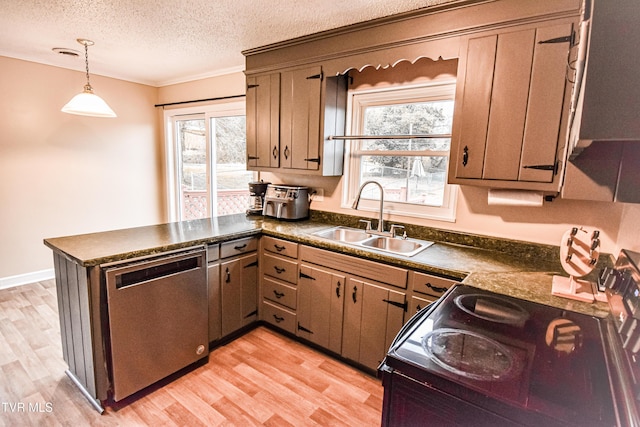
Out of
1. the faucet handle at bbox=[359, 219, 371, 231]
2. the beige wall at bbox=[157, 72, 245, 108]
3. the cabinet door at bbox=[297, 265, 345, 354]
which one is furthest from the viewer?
the beige wall at bbox=[157, 72, 245, 108]

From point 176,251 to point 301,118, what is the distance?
1439mm

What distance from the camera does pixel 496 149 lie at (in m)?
1.86

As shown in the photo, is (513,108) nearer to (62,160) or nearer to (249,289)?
(249,289)

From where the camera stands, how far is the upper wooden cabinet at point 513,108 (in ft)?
5.49

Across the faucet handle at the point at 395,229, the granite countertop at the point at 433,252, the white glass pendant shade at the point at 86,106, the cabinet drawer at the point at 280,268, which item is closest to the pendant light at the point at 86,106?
the white glass pendant shade at the point at 86,106

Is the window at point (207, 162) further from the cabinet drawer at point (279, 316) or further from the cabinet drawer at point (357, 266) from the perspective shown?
the cabinet drawer at point (357, 266)

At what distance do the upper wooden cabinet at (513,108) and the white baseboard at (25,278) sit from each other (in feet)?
14.4

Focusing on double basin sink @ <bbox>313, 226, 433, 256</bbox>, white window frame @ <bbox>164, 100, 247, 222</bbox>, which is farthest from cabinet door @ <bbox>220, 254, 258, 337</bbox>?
white window frame @ <bbox>164, 100, 247, 222</bbox>

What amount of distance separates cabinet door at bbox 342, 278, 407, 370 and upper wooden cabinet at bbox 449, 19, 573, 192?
0.85 metres

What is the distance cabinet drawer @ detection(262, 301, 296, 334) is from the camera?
2602 mm

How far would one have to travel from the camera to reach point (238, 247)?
252 centimetres

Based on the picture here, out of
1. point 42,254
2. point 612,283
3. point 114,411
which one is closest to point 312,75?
point 612,283

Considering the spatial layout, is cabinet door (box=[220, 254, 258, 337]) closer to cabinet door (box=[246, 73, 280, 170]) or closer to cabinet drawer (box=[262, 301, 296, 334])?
cabinet drawer (box=[262, 301, 296, 334])

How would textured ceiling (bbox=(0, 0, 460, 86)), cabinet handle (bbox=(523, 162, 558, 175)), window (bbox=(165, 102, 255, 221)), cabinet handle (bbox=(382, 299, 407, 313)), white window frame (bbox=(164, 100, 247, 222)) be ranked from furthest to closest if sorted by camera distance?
window (bbox=(165, 102, 255, 221)) → white window frame (bbox=(164, 100, 247, 222)) → textured ceiling (bbox=(0, 0, 460, 86)) → cabinet handle (bbox=(382, 299, 407, 313)) → cabinet handle (bbox=(523, 162, 558, 175))
